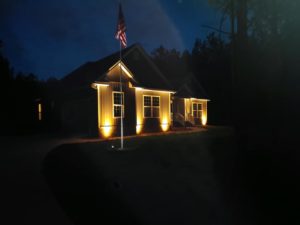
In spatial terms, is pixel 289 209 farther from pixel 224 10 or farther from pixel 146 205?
pixel 224 10

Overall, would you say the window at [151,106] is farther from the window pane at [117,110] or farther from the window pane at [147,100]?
the window pane at [117,110]

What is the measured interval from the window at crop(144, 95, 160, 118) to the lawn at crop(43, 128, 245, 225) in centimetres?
762

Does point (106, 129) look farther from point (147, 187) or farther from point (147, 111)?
point (147, 187)

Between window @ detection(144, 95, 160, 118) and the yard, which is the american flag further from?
window @ detection(144, 95, 160, 118)

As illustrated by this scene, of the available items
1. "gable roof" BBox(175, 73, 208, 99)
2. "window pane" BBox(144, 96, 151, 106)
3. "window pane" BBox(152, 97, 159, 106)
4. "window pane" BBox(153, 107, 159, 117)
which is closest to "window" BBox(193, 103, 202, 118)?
"gable roof" BBox(175, 73, 208, 99)

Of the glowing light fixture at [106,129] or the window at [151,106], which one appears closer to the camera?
the glowing light fixture at [106,129]

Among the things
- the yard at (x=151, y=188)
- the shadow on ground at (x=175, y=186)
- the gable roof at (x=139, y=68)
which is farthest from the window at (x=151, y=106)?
the yard at (x=151, y=188)

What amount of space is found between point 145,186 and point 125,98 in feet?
32.4

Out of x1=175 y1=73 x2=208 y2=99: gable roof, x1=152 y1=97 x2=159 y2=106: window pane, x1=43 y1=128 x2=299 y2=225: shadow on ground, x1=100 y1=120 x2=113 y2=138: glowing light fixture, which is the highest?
Answer: x1=175 y1=73 x2=208 y2=99: gable roof

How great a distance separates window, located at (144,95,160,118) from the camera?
16.1m

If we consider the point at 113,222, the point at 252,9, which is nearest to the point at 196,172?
the point at 113,222

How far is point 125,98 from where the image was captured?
575 inches

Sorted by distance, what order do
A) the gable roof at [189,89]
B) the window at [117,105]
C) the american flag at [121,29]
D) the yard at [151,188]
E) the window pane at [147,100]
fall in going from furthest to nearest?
1. the gable roof at [189,89]
2. the window pane at [147,100]
3. the window at [117,105]
4. the american flag at [121,29]
5. the yard at [151,188]

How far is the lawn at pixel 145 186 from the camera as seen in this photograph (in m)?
3.97
